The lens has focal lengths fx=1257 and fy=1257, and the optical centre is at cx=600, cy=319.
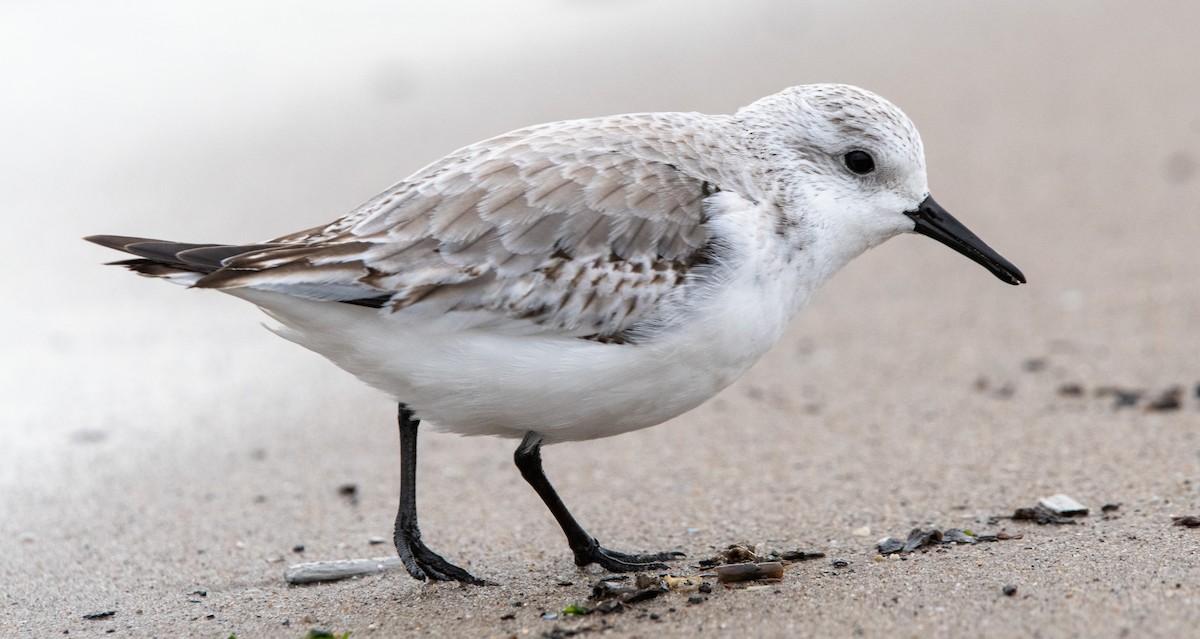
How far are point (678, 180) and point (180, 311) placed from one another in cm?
446

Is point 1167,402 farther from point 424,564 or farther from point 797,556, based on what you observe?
point 424,564

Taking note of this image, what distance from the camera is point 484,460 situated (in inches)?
203

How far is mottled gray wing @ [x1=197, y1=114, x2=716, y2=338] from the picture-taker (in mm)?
3293

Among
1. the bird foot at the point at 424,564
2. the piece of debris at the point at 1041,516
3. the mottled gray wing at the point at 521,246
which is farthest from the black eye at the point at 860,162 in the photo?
the bird foot at the point at 424,564

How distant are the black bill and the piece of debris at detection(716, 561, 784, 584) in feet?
3.80

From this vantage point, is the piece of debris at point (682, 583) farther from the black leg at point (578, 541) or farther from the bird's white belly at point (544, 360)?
the bird's white belly at point (544, 360)

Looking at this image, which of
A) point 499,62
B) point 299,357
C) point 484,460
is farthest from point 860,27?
point 484,460

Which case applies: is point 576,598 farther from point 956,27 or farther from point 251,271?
point 956,27

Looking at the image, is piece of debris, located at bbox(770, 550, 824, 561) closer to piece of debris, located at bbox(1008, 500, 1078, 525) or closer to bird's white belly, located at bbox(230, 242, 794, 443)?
bird's white belly, located at bbox(230, 242, 794, 443)

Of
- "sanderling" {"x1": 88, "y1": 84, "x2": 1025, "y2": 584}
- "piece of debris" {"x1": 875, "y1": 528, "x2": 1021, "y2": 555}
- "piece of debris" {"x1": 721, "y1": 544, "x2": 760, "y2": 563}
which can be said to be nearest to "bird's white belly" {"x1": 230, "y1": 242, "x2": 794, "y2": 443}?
"sanderling" {"x1": 88, "y1": 84, "x2": 1025, "y2": 584}

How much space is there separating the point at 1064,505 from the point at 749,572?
122 centimetres

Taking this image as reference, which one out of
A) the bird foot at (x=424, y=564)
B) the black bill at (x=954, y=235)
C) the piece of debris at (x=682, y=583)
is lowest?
the bird foot at (x=424, y=564)

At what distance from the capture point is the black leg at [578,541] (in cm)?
380

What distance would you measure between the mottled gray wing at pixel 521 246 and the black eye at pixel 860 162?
1.69 ft
